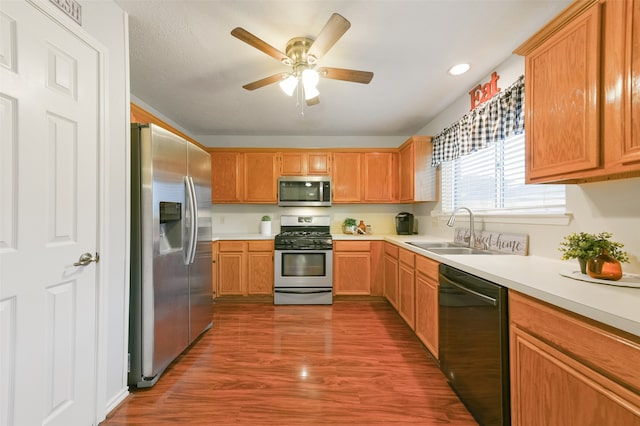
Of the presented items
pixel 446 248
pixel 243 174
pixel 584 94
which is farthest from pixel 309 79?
pixel 243 174

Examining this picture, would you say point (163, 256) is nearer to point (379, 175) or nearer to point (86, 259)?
point (86, 259)

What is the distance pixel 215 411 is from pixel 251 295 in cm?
195

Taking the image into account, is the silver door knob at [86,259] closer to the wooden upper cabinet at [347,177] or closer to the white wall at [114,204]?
the white wall at [114,204]

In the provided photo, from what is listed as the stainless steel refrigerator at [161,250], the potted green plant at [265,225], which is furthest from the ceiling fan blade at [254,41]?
the potted green plant at [265,225]

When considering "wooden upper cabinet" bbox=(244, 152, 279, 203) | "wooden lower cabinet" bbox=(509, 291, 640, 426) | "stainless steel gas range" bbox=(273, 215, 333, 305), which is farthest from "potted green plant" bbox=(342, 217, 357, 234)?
"wooden lower cabinet" bbox=(509, 291, 640, 426)

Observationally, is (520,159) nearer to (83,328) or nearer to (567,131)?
(567,131)

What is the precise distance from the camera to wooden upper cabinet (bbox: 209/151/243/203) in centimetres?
379

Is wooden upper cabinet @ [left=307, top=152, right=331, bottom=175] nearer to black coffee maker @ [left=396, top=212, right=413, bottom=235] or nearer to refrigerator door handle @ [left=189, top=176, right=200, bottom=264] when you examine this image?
black coffee maker @ [left=396, top=212, right=413, bottom=235]

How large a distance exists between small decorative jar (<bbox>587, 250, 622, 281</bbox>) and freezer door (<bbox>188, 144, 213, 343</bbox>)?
248 centimetres

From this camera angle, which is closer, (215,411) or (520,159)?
(215,411)

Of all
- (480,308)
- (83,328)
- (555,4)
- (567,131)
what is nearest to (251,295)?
(83,328)

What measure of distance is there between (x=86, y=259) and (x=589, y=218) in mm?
2744

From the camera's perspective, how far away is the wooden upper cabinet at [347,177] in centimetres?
383

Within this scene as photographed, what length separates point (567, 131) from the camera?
1.22m
